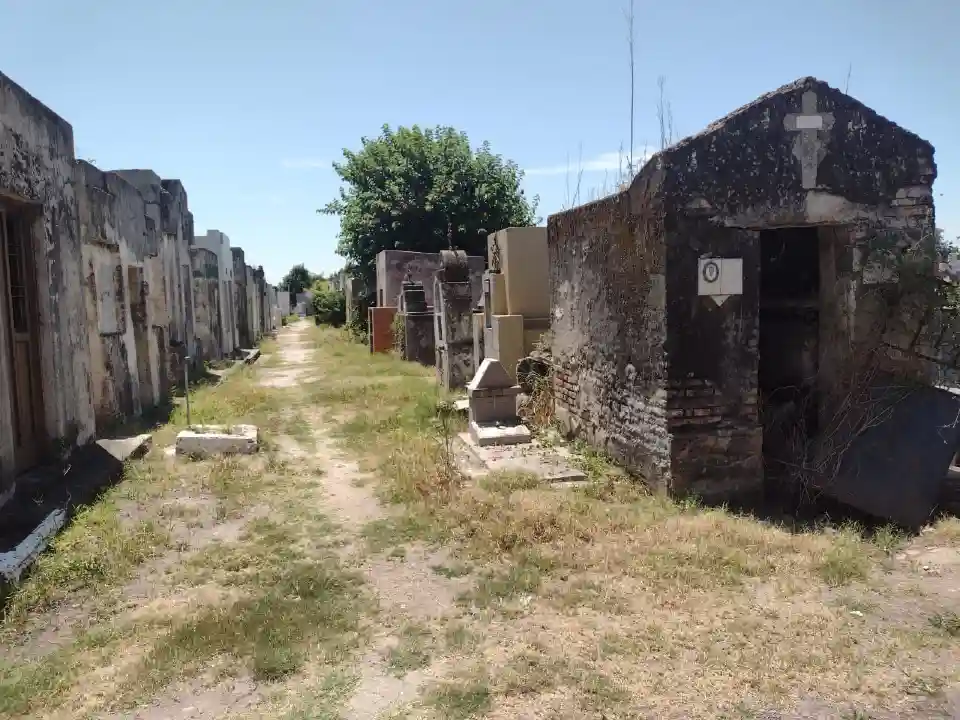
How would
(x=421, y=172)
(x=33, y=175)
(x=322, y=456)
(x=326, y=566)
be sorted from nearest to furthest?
(x=326, y=566), (x=33, y=175), (x=322, y=456), (x=421, y=172)

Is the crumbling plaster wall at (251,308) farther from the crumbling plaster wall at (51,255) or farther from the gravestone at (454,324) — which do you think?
the crumbling plaster wall at (51,255)

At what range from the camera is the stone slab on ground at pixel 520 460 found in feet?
20.7

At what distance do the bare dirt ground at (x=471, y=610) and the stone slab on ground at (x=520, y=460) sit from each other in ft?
0.89

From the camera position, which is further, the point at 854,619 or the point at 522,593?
the point at 522,593

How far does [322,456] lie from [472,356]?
173 inches

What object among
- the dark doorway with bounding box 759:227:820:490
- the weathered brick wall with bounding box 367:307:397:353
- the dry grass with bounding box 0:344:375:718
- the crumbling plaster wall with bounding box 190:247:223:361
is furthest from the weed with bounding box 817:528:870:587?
the weathered brick wall with bounding box 367:307:397:353

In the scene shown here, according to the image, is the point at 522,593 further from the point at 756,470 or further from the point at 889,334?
the point at 889,334

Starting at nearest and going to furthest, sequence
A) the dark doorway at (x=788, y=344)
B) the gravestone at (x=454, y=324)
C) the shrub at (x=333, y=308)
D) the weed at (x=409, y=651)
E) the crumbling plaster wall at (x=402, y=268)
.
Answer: the weed at (x=409, y=651) < the dark doorway at (x=788, y=344) < the gravestone at (x=454, y=324) < the crumbling plaster wall at (x=402, y=268) < the shrub at (x=333, y=308)

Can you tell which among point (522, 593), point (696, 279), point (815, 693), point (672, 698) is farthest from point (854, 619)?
point (696, 279)

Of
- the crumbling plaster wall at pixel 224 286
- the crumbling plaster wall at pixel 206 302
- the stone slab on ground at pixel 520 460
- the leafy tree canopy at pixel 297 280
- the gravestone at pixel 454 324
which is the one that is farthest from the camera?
the leafy tree canopy at pixel 297 280

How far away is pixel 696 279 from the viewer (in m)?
5.44

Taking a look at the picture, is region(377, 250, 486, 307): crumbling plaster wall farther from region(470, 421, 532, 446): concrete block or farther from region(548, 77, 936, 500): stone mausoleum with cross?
region(548, 77, 936, 500): stone mausoleum with cross

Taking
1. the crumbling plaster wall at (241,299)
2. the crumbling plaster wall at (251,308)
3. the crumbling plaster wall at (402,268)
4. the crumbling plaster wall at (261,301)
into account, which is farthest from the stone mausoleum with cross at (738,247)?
the crumbling plaster wall at (261,301)

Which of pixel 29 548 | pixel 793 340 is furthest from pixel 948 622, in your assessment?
pixel 29 548
